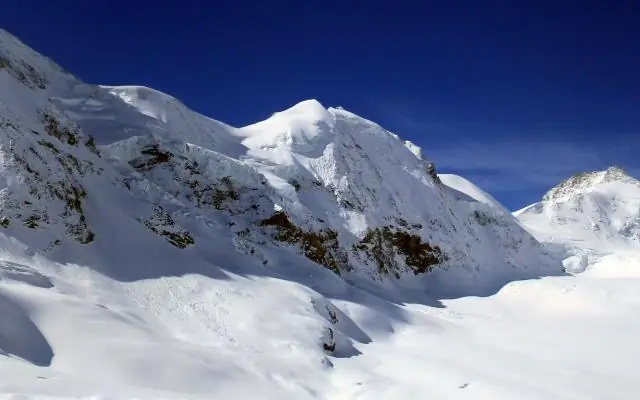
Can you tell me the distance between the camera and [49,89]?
36.8 metres

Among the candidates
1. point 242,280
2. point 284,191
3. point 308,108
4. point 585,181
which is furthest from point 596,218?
point 242,280

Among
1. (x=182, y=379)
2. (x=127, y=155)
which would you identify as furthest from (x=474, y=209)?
(x=182, y=379)

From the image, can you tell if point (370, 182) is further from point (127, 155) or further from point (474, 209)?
point (127, 155)

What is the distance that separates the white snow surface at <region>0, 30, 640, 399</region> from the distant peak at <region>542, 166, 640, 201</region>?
32.6 metres

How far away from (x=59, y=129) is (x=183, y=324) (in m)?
14.1

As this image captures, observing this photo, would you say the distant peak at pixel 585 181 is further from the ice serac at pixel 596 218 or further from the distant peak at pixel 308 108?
the distant peak at pixel 308 108

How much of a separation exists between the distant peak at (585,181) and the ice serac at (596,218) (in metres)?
0.13

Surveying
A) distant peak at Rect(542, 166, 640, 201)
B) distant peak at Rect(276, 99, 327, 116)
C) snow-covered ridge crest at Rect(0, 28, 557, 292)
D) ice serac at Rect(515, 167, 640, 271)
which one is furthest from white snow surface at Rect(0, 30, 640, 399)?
distant peak at Rect(542, 166, 640, 201)

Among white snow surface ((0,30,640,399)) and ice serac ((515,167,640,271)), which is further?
ice serac ((515,167,640,271))

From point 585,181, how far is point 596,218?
1572 centimetres

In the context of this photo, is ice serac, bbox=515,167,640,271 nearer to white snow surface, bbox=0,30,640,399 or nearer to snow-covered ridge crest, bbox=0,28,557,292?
snow-covered ridge crest, bbox=0,28,557,292

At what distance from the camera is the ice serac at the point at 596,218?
60.0 m

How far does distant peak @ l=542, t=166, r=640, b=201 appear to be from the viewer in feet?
245

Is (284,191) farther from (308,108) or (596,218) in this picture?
(596,218)
